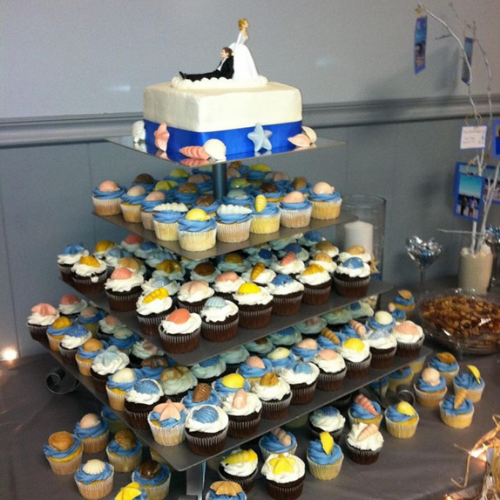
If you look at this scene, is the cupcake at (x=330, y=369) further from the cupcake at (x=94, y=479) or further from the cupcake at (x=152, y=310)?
the cupcake at (x=94, y=479)

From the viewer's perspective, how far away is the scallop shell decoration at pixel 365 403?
68.9 inches

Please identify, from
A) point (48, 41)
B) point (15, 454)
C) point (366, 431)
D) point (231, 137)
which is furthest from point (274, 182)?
point (15, 454)

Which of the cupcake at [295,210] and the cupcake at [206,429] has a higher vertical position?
the cupcake at [295,210]

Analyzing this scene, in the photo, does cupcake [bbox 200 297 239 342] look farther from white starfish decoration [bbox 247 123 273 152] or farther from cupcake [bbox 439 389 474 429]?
cupcake [bbox 439 389 474 429]

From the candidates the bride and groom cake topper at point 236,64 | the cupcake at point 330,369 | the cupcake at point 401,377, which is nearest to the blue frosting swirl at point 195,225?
the bride and groom cake topper at point 236,64

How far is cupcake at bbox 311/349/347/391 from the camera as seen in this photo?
5.45ft

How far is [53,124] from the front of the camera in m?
2.08

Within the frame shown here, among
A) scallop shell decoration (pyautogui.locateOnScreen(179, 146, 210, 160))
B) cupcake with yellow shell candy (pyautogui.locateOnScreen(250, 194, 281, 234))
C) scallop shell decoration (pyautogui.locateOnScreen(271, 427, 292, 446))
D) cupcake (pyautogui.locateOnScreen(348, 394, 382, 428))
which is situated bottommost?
cupcake (pyautogui.locateOnScreen(348, 394, 382, 428))

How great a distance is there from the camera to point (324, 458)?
5.22 ft

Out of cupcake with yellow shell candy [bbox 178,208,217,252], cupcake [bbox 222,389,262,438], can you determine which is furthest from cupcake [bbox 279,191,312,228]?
cupcake [bbox 222,389,262,438]

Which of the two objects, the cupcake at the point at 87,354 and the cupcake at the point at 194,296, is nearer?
the cupcake at the point at 194,296

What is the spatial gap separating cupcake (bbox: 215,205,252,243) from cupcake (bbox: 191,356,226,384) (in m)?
0.31

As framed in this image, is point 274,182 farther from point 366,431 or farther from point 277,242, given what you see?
point 366,431

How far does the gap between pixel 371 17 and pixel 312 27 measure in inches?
10.6
